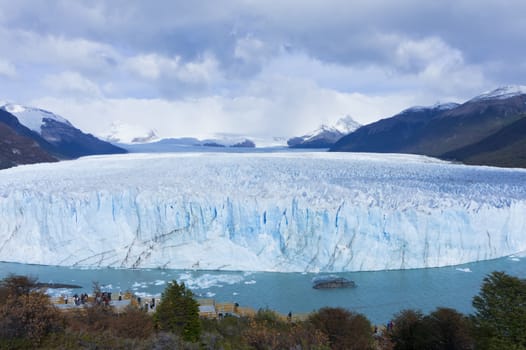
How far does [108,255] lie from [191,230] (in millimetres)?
2995

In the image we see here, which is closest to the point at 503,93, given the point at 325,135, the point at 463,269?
the point at 325,135

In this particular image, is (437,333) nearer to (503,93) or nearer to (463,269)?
(463,269)

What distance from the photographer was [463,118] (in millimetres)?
71062

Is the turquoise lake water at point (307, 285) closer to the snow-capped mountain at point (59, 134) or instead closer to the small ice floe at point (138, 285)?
the small ice floe at point (138, 285)

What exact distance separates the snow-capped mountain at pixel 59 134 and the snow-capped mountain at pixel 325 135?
98.0ft

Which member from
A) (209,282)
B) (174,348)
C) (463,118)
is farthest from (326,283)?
(463,118)

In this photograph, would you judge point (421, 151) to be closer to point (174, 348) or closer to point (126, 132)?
point (126, 132)

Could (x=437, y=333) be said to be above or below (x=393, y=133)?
below

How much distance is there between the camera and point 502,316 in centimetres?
820

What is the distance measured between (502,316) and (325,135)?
83.0 meters

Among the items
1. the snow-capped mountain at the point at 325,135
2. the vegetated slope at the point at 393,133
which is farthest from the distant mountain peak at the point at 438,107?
the snow-capped mountain at the point at 325,135

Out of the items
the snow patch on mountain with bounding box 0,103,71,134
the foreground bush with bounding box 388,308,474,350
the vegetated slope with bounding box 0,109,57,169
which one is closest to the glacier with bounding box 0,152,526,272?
the foreground bush with bounding box 388,308,474,350

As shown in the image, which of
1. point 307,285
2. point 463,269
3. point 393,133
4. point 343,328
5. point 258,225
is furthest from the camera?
point 393,133

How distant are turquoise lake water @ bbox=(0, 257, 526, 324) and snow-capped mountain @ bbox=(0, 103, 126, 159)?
179ft
